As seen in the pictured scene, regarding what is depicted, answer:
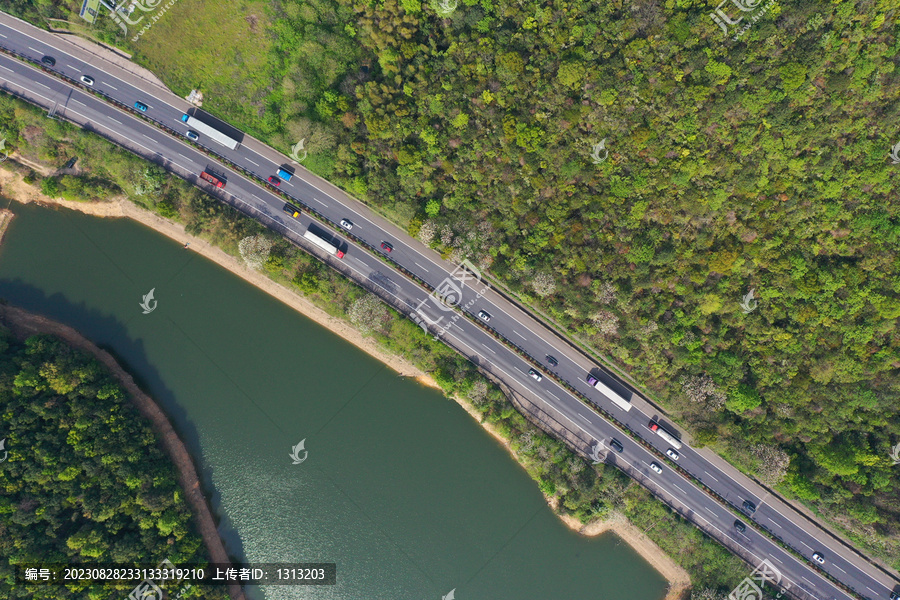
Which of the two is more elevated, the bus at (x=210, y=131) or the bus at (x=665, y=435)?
the bus at (x=665, y=435)

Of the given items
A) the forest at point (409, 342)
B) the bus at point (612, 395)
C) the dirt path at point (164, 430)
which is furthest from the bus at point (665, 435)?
the dirt path at point (164, 430)

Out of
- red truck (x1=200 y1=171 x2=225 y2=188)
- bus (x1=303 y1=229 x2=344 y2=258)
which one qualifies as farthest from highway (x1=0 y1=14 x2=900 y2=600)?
bus (x1=303 y1=229 x2=344 y2=258)

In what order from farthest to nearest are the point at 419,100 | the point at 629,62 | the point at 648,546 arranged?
the point at 648,546, the point at 419,100, the point at 629,62

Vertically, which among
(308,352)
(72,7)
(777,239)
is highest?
(777,239)

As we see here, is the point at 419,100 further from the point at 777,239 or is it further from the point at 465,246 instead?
the point at 777,239

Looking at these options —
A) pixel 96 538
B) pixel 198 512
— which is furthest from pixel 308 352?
pixel 96 538

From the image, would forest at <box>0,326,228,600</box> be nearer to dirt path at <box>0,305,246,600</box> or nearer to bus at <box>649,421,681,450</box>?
dirt path at <box>0,305,246,600</box>

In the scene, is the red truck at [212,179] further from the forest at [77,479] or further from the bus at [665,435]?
the bus at [665,435]

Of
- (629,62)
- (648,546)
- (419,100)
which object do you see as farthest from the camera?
(648,546)
